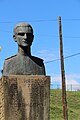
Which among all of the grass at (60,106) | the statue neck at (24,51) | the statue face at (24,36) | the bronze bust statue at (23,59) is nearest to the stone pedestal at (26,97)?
the bronze bust statue at (23,59)

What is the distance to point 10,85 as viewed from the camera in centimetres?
916

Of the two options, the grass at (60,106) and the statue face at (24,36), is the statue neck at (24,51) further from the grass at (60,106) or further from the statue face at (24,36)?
the grass at (60,106)

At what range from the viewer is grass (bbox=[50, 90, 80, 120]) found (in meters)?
29.3

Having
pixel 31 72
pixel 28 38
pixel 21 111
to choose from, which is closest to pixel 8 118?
pixel 21 111

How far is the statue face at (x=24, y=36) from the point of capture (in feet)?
31.9

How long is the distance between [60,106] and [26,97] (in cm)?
2494

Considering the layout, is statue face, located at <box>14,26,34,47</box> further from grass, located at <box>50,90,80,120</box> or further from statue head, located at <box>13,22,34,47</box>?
grass, located at <box>50,90,80,120</box>

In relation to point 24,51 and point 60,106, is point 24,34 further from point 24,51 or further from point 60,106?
point 60,106

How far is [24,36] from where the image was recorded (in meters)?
9.73

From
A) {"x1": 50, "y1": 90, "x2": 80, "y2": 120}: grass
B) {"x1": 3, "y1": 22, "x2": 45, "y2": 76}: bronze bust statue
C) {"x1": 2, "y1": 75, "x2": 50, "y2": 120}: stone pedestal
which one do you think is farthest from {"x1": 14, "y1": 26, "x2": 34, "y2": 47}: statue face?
{"x1": 50, "y1": 90, "x2": 80, "y2": 120}: grass

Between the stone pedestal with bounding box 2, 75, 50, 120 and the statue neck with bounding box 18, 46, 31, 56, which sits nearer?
the stone pedestal with bounding box 2, 75, 50, 120

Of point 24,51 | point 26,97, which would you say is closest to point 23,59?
point 24,51

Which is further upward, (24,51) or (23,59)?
(24,51)

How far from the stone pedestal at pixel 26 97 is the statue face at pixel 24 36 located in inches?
31.4
